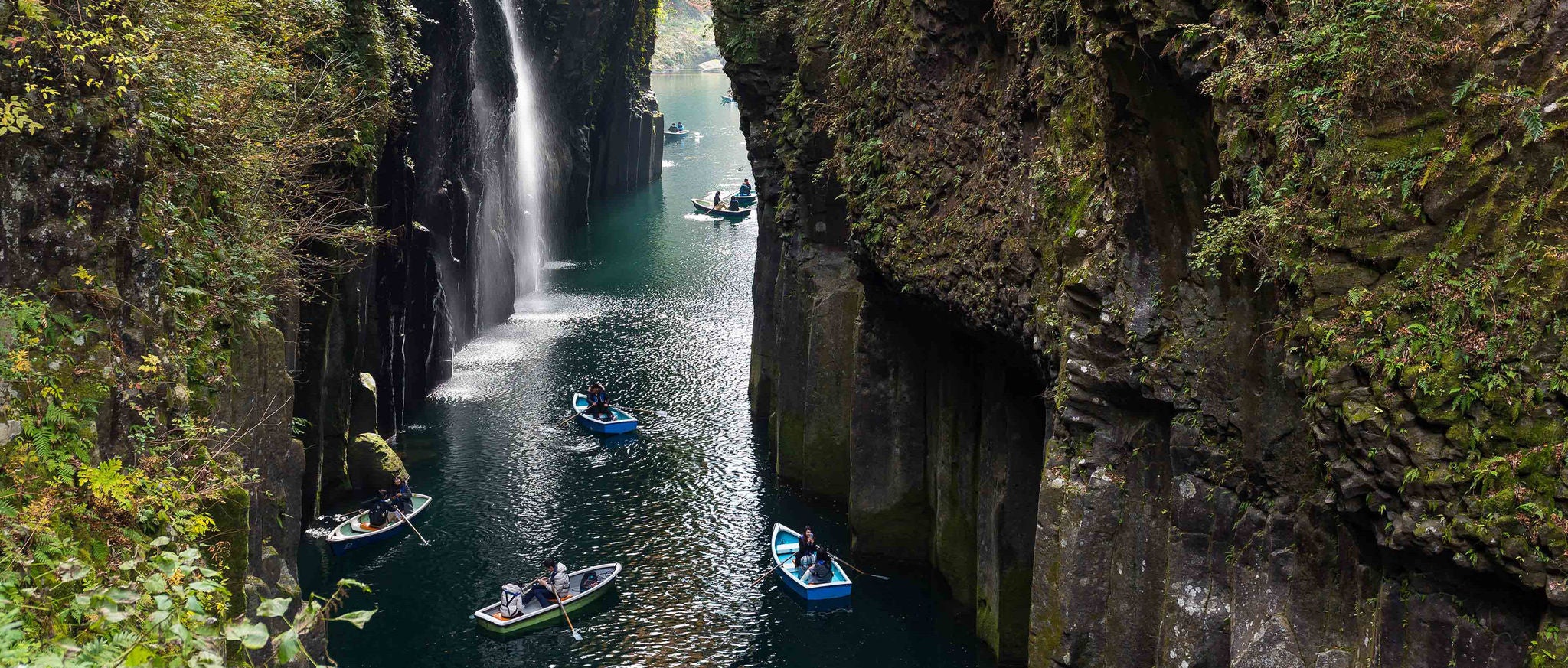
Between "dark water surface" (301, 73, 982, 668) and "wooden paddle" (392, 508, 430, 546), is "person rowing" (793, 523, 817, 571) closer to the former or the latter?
"dark water surface" (301, 73, 982, 668)

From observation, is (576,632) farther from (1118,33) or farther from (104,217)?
(1118,33)

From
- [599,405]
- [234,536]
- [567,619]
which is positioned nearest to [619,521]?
[567,619]

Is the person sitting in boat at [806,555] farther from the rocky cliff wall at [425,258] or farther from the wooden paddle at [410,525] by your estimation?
the rocky cliff wall at [425,258]

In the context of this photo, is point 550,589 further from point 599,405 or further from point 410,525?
point 599,405

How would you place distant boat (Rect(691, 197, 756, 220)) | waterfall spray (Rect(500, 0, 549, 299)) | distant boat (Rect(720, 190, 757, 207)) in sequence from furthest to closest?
distant boat (Rect(720, 190, 757, 207)) → distant boat (Rect(691, 197, 756, 220)) → waterfall spray (Rect(500, 0, 549, 299))

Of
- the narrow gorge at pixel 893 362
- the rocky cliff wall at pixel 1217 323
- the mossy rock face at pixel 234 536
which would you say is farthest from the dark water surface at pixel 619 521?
the mossy rock face at pixel 234 536

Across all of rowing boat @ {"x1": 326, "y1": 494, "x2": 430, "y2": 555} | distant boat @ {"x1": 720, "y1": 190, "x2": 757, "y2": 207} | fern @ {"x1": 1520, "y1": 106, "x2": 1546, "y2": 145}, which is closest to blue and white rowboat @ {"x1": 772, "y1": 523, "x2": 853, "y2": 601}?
rowing boat @ {"x1": 326, "y1": 494, "x2": 430, "y2": 555}
